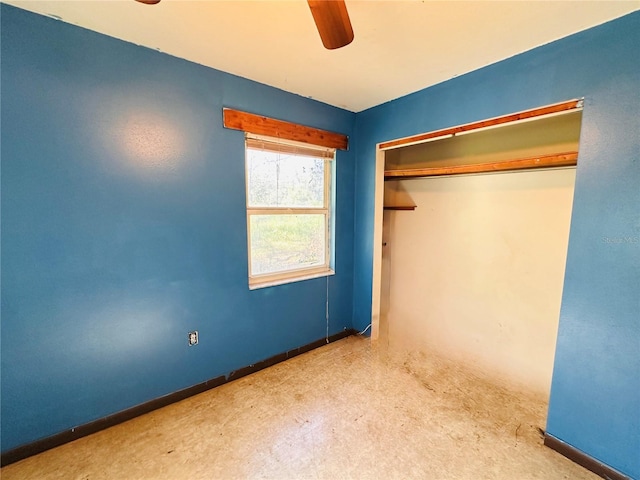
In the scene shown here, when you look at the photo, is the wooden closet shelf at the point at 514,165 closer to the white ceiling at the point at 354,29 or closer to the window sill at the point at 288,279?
the white ceiling at the point at 354,29

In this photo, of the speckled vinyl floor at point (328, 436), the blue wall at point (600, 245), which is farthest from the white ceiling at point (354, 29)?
the speckled vinyl floor at point (328, 436)

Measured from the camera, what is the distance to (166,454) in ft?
5.27

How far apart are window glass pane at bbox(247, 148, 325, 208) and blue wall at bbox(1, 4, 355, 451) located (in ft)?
0.60

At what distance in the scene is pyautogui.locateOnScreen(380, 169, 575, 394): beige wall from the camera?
227 centimetres

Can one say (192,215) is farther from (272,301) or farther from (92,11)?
(92,11)

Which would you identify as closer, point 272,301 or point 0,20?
point 0,20

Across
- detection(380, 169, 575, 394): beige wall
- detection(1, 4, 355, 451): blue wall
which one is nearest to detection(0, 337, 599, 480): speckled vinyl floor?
detection(1, 4, 355, 451): blue wall

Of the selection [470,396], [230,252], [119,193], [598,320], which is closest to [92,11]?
[119,193]

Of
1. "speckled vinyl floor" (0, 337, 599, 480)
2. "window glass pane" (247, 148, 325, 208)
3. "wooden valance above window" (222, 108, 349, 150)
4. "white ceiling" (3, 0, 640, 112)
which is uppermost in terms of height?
"white ceiling" (3, 0, 640, 112)

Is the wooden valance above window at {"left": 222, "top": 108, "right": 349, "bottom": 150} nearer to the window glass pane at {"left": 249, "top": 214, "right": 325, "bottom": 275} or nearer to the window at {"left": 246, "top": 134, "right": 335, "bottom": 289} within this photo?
the window at {"left": 246, "top": 134, "right": 335, "bottom": 289}

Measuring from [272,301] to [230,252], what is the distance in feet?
2.08

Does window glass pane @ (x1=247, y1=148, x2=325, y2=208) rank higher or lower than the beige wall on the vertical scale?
higher

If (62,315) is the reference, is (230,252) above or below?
above

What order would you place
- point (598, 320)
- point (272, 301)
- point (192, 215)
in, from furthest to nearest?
point (272, 301)
point (192, 215)
point (598, 320)
